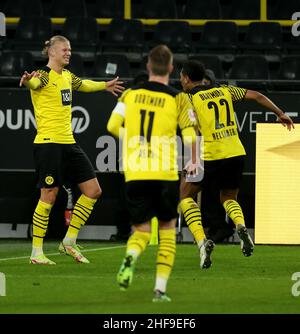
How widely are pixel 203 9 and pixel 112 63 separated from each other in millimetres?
3111

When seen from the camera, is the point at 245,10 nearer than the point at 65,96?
No

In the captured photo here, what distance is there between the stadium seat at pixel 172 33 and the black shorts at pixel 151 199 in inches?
404

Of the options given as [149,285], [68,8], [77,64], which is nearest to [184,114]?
[149,285]

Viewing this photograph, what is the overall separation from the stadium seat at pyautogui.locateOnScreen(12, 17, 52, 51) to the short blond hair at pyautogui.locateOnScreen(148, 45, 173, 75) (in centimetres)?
1016

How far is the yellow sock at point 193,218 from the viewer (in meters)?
11.3

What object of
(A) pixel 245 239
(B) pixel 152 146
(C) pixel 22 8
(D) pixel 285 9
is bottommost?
(A) pixel 245 239

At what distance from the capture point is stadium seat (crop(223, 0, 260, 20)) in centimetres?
2005

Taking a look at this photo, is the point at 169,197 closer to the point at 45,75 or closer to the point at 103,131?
the point at 45,75

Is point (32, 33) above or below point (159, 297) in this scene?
above

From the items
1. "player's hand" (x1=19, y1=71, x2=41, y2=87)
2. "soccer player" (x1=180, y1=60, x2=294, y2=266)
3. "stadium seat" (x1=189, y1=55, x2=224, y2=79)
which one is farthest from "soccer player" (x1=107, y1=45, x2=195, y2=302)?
"stadium seat" (x1=189, y1=55, x2=224, y2=79)

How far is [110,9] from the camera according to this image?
66.5ft

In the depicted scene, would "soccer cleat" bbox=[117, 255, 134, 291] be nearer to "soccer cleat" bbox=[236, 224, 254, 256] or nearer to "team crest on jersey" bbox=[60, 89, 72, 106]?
"soccer cleat" bbox=[236, 224, 254, 256]

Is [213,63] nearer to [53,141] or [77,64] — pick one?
[77,64]

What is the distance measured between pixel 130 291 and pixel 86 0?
12.5 m
